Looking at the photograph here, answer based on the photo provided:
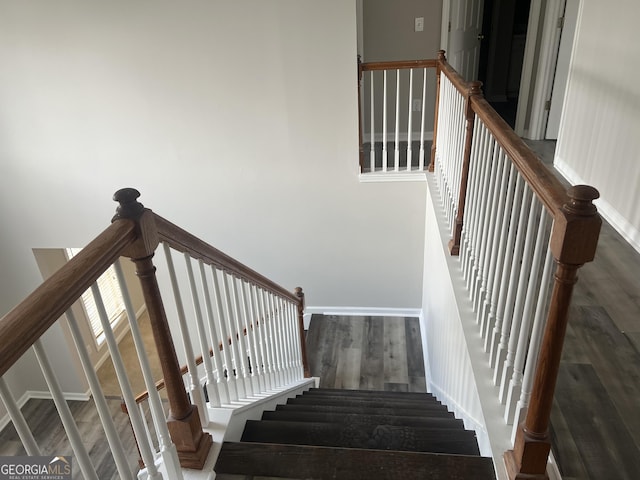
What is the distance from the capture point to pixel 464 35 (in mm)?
4977

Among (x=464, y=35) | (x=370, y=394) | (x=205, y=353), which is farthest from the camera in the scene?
(x=464, y=35)

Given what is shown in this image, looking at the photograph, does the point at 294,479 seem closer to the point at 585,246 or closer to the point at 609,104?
the point at 585,246

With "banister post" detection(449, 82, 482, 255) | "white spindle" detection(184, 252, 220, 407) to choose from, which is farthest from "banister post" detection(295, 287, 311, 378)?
"white spindle" detection(184, 252, 220, 407)

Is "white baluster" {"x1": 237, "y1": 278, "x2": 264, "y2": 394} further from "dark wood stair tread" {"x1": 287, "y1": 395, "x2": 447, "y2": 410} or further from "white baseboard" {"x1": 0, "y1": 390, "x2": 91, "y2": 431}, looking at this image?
"white baseboard" {"x1": 0, "y1": 390, "x2": 91, "y2": 431}

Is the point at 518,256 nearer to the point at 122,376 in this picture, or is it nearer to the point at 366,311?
the point at 122,376

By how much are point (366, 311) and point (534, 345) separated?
3477mm

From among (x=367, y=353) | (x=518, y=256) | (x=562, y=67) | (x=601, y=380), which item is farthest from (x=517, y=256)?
(x=562, y=67)

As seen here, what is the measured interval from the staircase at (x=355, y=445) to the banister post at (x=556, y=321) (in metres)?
0.20

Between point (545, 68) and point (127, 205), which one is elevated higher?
point (127, 205)

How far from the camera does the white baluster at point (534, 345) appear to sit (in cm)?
125

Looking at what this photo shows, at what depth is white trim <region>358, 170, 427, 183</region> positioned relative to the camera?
161 inches

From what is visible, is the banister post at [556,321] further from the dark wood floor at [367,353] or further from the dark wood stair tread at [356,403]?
the dark wood floor at [367,353]

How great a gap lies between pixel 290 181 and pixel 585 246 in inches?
133

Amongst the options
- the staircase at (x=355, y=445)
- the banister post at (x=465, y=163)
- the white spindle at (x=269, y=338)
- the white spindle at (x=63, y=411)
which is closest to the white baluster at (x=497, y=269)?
the staircase at (x=355, y=445)
